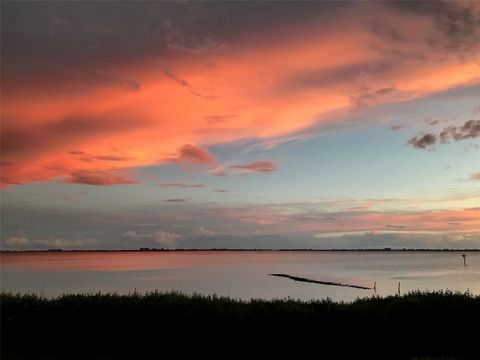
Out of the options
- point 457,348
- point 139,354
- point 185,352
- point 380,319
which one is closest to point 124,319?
point 139,354

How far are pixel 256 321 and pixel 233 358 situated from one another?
1.67 m

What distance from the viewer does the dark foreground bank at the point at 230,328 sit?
17031 millimetres

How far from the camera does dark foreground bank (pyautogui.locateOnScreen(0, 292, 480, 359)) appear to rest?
1703 centimetres

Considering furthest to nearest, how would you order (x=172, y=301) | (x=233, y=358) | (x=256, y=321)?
(x=172, y=301) → (x=256, y=321) → (x=233, y=358)

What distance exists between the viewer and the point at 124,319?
58.9 feet

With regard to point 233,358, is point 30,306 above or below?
above

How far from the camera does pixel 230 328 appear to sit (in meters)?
17.2

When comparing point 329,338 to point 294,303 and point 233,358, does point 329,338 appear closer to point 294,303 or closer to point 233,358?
point 294,303

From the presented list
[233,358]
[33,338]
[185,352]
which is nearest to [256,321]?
[233,358]

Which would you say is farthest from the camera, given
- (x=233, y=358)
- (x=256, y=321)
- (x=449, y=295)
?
(x=449, y=295)

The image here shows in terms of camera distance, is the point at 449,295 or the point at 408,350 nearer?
the point at 408,350

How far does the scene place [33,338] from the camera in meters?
17.8

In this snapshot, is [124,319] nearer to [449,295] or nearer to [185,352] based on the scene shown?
[185,352]

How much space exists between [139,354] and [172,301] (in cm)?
240
